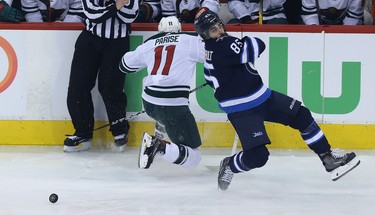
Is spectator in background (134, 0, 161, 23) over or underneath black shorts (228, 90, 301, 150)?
over

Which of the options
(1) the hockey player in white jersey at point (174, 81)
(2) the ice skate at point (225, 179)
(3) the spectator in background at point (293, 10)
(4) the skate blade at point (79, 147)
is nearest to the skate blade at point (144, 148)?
(1) the hockey player in white jersey at point (174, 81)

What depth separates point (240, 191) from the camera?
14.7ft

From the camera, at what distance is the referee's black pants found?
Answer: 5.48 meters

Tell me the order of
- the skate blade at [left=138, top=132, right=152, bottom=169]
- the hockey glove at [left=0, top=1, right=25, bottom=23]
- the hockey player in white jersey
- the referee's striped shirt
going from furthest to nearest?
1. the hockey glove at [left=0, top=1, right=25, bottom=23]
2. the referee's striped shirt
3. the hockey player in white jersey
4. the skate blade at [left=138, top=132, right=152, bottom=169]

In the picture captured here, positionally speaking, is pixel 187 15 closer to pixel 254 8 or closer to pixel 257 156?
pixel 254 8

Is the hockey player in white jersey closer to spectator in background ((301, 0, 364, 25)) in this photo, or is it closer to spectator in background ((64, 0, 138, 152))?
spectator in background ((64, 0, 138, 152))

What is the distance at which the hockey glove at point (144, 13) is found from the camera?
594 cm

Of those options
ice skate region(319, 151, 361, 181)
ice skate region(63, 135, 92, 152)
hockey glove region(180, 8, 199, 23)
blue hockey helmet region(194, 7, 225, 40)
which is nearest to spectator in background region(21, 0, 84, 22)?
hockey glove region(180, 8, 199, 23)

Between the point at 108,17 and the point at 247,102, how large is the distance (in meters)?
1.38

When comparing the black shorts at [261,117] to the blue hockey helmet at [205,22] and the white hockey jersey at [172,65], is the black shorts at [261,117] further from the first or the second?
the white hockey jersey at [172,65]

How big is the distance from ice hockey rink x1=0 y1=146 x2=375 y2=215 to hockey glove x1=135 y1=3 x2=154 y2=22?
0.95 meters

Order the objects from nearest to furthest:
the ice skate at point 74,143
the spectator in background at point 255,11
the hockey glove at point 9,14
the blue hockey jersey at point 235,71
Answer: the blue hockey jersey at point 235,71, the ice skate at point 74,143, the hockey glove at point 9,14, the spectator in background at point 255,11

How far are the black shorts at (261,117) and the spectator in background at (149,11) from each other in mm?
1723

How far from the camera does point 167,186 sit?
4.63 meters
